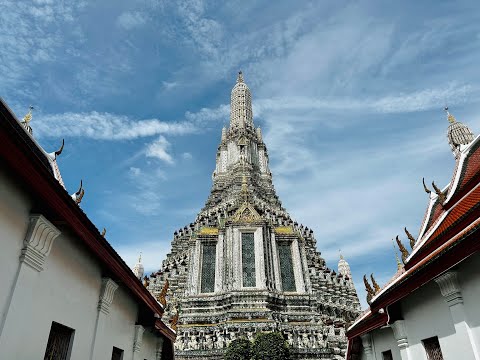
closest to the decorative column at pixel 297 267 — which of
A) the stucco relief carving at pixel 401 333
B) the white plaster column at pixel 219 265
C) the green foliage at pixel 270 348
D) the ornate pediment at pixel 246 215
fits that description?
the ornate pediment at pixel 246 215

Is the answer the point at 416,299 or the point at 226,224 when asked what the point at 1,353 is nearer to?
the point at 416,299

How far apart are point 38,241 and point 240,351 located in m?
17.9

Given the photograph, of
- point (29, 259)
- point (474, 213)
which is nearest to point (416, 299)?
point (474, 213)

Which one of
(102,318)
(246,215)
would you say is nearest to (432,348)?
(102,318)

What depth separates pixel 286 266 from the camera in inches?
1175

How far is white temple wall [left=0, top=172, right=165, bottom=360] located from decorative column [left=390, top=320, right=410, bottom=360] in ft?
22.4

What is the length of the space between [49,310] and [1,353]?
123 centimetres

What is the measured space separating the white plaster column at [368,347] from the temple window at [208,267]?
18603 millimetres

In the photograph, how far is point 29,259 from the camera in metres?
5.23

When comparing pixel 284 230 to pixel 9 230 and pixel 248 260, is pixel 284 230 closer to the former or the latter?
pixel 248 260

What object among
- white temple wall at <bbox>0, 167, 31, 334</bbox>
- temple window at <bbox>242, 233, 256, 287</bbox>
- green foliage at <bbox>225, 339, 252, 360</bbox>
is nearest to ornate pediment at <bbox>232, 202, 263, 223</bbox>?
temple window at <bbox>242, 233, 256, 287</bbox>

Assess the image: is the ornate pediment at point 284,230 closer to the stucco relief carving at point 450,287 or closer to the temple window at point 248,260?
the temple window at point 248,260

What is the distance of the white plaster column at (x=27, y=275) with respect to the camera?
4766 mm

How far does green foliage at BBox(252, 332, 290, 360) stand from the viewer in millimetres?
19922
